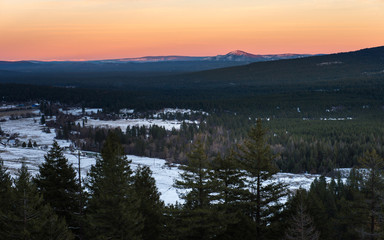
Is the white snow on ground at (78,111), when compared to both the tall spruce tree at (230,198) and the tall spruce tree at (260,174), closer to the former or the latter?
the tall spruce tree at (230,198)

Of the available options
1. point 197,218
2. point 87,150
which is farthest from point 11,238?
point 87,150

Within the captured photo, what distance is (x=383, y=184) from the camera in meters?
25.2

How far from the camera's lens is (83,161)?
276 feet

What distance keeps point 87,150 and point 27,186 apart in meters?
81.9

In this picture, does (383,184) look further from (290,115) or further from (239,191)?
(290,115)

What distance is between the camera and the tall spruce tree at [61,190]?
26438 mm

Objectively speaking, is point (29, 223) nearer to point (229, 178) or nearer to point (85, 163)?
point (229, 178)

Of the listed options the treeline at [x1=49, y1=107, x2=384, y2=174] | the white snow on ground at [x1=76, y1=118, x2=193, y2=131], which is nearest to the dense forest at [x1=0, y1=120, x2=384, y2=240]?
the treeline at [x1=49, y1=107, x2=384, y2=174]

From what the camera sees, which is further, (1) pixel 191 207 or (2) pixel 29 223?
(1) pixel 191 207

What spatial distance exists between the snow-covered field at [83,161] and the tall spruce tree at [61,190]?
912 centimetres

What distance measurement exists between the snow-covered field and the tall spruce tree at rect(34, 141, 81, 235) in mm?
9117

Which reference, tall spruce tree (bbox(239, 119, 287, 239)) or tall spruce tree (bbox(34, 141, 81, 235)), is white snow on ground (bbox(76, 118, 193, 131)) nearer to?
tall spruce tree (bbox(34, 141, 81, 235))

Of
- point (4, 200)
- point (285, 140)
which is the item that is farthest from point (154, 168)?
point (4, 200)

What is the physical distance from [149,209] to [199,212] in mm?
6321
